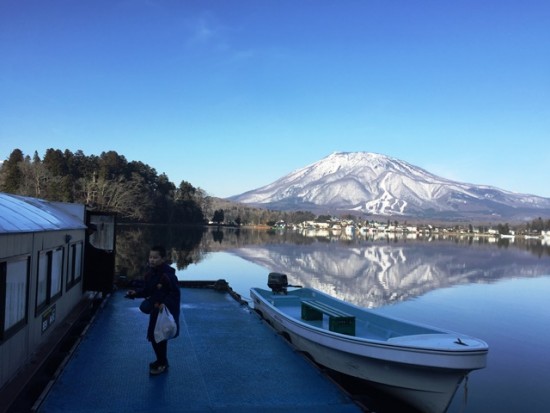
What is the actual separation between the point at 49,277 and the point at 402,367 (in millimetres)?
6593

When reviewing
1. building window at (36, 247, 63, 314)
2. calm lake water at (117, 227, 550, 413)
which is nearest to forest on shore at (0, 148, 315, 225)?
calm lake water at (117, 227, 550, 413)

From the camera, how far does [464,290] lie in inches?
1222

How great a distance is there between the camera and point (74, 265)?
475 inches

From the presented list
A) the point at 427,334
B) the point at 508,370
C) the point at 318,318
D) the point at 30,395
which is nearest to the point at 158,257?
the point at 30,395

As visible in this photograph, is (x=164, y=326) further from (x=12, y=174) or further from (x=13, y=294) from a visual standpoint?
(x=12, y=174)

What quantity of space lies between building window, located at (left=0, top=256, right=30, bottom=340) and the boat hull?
581cm

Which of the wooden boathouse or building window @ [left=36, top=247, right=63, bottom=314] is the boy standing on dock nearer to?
the wooden boathouse

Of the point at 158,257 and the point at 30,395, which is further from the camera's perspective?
the point at 158,257

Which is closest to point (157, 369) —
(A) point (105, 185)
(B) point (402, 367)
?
(B) point (402, 367)

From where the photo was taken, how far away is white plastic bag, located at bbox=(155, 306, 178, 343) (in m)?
7.36

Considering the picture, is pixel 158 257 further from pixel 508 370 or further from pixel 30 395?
pixel 508 370

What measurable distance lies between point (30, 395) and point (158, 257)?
96.5 inches

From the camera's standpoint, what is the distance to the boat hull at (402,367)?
27.6 ft

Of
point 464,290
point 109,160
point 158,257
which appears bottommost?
point 464,290
